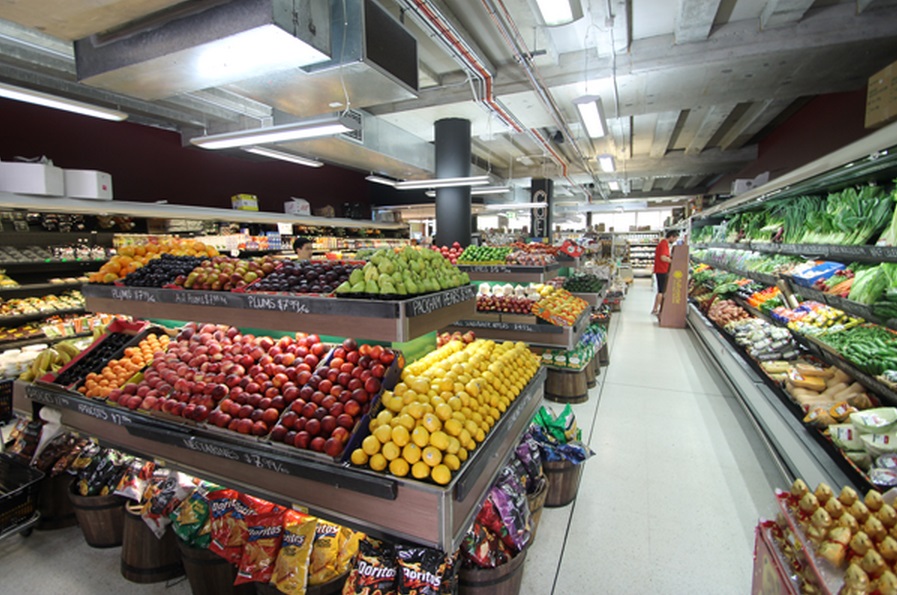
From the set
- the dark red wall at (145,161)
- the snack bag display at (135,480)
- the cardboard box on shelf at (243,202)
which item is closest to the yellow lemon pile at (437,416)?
the snack bag display at (135,480)

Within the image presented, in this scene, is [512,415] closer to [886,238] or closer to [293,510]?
[293,510]

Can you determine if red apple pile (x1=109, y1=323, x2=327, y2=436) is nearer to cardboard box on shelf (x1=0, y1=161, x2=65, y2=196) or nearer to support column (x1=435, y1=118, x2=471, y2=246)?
cardboard box on shelf (x1=0, y1=161, x2=65, y2=196)

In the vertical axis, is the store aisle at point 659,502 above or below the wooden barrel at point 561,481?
below

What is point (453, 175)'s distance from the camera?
7.80 m

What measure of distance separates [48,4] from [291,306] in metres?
2.79

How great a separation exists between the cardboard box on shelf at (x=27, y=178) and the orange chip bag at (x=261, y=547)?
547 cm

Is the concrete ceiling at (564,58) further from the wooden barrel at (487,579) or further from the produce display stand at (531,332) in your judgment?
the wooden barrel at (487,579)

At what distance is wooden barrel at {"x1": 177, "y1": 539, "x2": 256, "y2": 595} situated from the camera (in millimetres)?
1950

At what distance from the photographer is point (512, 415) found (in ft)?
7.45

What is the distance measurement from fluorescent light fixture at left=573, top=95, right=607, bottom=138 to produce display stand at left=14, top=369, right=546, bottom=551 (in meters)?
3.54

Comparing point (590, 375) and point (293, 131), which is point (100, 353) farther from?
point (590, 375)

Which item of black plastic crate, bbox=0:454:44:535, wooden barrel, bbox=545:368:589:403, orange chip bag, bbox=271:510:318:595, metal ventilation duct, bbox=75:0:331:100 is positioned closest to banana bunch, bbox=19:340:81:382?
black plastic crate, bbox=0:454:44:535

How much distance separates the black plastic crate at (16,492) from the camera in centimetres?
242

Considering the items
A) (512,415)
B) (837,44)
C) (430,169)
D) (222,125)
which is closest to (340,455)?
(512,415)
